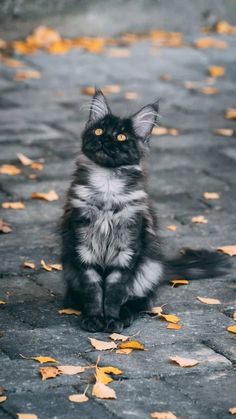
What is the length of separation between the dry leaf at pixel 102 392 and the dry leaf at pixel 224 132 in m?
4.47

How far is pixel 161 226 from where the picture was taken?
240 inches

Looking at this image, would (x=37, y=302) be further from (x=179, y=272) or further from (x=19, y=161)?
(x=19, y=161)

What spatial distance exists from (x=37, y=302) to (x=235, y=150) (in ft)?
10.6

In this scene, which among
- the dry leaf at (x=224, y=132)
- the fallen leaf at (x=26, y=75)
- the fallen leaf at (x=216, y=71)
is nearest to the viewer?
the dry leaf at (x=224, y=132)

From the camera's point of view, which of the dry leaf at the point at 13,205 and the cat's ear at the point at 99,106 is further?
the dry leaf at the point at 13,205

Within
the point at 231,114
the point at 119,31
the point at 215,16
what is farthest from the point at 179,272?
the point at 215,16

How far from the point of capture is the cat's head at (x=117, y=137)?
4.69 m

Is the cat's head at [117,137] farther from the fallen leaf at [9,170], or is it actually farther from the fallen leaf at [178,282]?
the fallen leaf at [9,170]

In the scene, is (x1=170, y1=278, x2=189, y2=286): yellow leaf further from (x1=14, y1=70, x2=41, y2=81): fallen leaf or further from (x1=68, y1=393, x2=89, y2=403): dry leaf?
(x1=14, y1=70, x2=41, y2=81): fallen leaf

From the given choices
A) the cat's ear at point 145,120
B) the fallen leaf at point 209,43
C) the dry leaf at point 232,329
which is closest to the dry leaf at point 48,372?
the dry leaf at point 232,329

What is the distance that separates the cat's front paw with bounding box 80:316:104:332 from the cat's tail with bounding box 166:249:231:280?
2.57 feet

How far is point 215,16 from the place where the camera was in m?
12.1

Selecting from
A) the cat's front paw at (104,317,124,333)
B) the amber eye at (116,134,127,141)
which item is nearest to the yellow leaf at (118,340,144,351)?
the cat's front paw at (104,317,124,333)

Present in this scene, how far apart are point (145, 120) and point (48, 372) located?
145 centimetres
